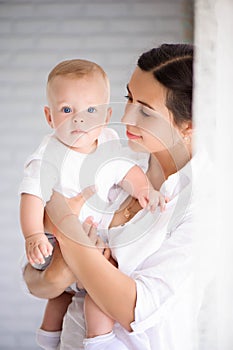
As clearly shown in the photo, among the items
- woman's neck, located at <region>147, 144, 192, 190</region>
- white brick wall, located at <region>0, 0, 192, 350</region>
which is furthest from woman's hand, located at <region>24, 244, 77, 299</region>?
white brick wall, located at <region>0, 0, 192, 350</region>

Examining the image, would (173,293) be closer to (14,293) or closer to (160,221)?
(160,221)

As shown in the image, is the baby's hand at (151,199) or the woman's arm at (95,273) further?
the baby's hand at (151,199)

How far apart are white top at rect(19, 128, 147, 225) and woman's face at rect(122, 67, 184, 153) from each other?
53 millimetres

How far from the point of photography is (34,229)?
43.5 inches

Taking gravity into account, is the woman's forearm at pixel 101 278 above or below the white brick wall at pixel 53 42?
below

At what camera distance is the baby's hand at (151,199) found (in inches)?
43.7

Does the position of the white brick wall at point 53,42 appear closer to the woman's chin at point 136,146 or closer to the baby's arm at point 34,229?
the woman's chin at point 136,146

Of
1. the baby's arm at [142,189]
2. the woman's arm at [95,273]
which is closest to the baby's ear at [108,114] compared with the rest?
the baby's arm at [142,189]

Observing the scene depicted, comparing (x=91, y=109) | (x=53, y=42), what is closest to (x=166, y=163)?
(x=91, y=109)

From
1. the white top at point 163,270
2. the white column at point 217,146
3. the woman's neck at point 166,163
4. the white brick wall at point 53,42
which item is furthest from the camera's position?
the white brick wall at point 53,42

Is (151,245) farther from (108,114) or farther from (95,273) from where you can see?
(108,114)

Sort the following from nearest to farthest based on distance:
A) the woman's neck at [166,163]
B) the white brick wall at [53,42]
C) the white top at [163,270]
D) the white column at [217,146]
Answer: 1. the white column at [217,146]
2. the white top at [163,270]
3. the woman's neck at [166,163]
4. the white brick wall at [53,42]

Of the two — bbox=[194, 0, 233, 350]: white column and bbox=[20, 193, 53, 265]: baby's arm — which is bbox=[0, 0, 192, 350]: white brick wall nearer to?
bbox=[20, 193, 53, 265]: baby's arm

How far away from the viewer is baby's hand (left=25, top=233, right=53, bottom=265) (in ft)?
3.52
